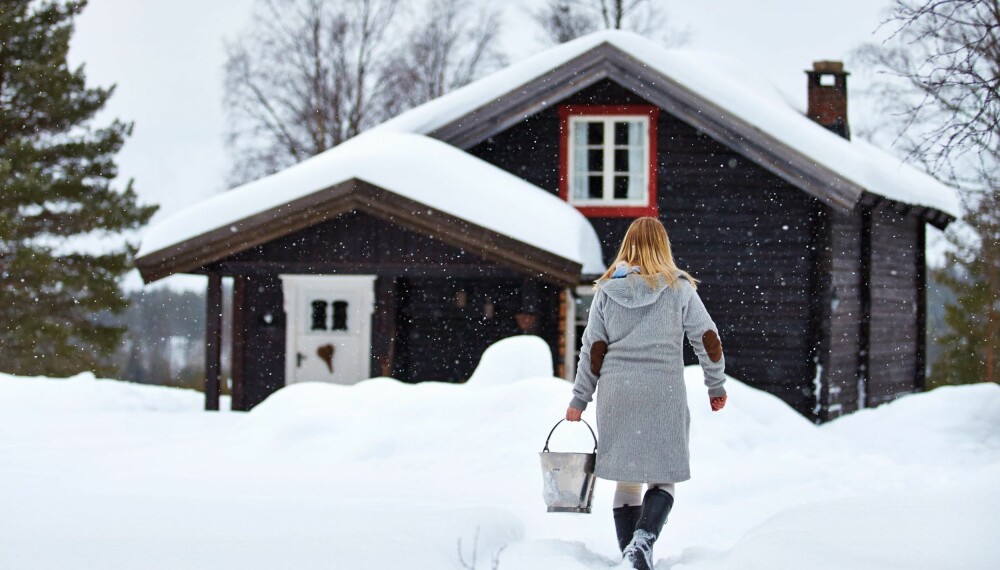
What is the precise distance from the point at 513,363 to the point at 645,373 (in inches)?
201

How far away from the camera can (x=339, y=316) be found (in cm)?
1355

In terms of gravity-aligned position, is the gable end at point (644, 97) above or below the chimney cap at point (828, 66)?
below

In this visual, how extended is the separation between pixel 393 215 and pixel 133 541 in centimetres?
762

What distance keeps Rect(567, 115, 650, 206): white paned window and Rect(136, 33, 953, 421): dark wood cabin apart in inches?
0.8

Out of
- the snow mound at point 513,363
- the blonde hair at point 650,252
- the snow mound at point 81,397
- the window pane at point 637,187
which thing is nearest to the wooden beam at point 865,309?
the window pane at point 637,187

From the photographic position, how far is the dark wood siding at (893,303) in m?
14.7

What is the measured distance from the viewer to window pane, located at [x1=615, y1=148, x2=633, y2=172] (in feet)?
45.6

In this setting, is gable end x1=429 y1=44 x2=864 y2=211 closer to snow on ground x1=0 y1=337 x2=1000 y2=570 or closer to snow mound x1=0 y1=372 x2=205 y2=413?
snow on ground x1=0 y1=337 x2=1000 y2=570

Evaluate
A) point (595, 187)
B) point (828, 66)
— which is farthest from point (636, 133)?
point (828, 66)

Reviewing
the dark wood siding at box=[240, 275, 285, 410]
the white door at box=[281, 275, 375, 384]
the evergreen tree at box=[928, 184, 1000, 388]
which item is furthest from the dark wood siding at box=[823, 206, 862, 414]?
the evergreen tree at box=[928, 184, 1000, 388]

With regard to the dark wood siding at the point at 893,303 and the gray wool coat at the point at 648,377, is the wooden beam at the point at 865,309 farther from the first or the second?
the gray wool coat at the point at 648,377

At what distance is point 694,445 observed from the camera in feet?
28.5

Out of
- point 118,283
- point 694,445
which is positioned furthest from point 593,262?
point 118,283

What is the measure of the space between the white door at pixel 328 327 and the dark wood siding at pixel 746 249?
10.8 ft
